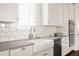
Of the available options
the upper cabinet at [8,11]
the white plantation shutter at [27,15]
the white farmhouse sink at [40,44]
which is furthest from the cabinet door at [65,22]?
the upper cabinet at [8,11]

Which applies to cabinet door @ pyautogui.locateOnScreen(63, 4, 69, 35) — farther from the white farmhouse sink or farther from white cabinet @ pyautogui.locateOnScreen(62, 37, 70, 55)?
the white farmhouse sink

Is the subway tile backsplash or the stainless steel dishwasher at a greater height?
the subway tile backsplash

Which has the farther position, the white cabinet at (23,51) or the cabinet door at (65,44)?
the cabinet door at (65,44)

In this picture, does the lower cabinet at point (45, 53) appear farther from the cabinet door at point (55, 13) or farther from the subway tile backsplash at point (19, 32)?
the cabinet door at point (55, 13)

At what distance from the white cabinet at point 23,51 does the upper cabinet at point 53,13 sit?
0.29 m

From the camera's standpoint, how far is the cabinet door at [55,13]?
55.3 inches

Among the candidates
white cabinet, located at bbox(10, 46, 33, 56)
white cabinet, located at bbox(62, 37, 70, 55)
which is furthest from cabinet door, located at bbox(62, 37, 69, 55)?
white cabinet, located at bbox(10, 46, 33, 56)

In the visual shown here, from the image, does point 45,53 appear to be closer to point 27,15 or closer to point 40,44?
point 40,44

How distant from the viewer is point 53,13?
4.66 ft

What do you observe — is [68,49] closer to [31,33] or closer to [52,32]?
[52,32]

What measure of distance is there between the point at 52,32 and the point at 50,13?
0.60ft

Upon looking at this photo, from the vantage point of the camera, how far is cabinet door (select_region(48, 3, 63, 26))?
4.61 feet

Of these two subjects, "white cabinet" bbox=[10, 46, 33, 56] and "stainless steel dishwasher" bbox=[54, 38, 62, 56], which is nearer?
"white cabinet" bbox=[10, 46, 33, 56]

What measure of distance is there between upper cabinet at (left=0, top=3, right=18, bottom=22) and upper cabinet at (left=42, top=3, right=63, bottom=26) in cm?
27
